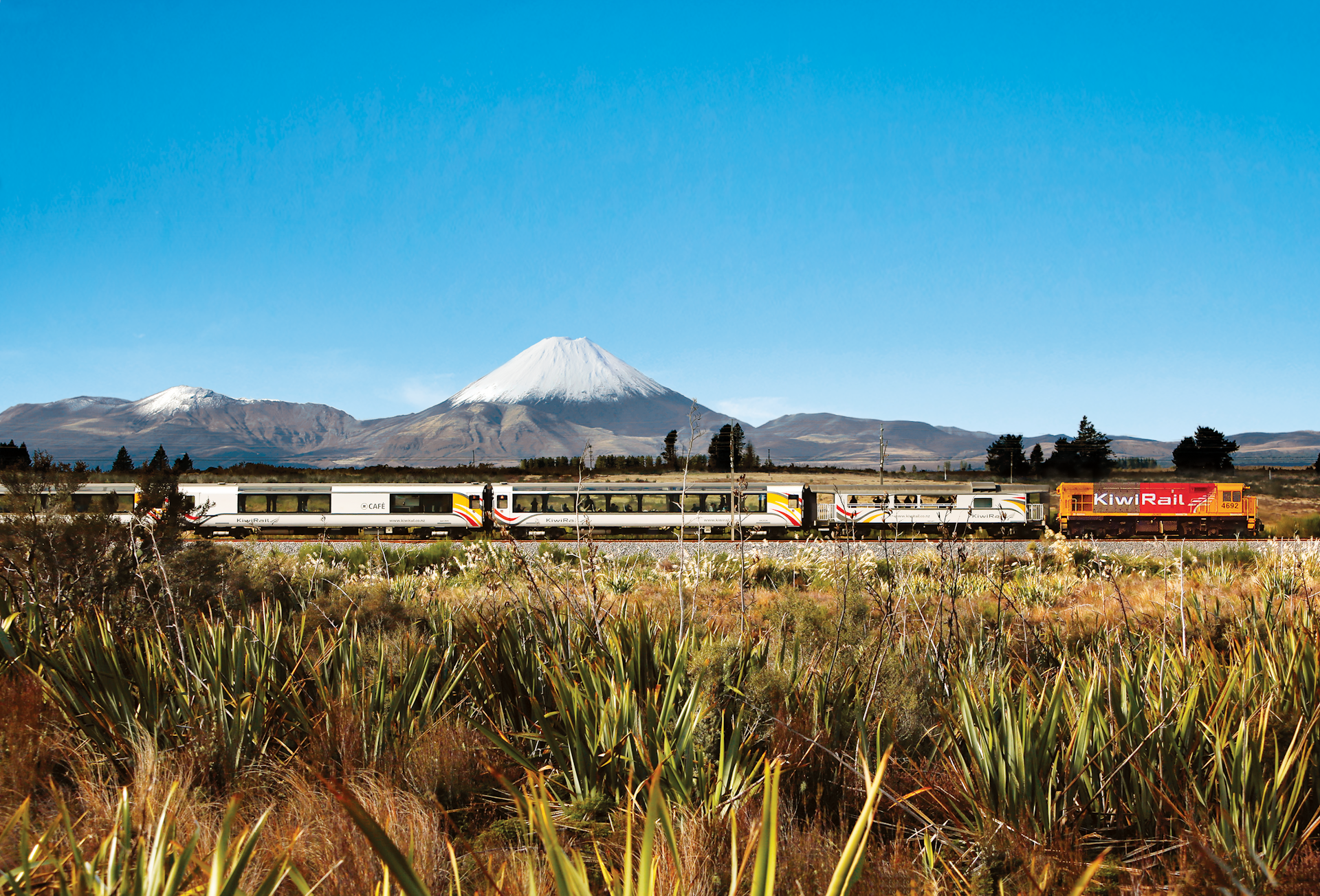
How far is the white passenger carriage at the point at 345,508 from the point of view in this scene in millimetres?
28312

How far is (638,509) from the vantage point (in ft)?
92.9

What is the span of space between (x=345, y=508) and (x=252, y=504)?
138 inches

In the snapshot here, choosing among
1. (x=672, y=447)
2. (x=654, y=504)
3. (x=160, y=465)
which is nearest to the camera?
(x=672, y=447)

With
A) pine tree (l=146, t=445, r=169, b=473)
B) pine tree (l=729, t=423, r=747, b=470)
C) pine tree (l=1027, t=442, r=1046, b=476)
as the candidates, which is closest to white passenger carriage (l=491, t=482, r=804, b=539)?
pine tree (l=146, t=445, r=169, b=473)

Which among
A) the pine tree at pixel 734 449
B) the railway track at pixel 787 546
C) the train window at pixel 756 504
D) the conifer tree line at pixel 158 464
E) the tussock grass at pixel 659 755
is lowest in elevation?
the railway track at pixel 787 546

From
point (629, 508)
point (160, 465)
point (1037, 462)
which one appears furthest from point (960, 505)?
point (1037, 462)

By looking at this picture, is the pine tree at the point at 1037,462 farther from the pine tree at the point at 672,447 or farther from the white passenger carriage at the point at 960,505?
the white passenger carriage at the point at 960,505

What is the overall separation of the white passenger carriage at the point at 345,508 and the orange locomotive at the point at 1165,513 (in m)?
23.2

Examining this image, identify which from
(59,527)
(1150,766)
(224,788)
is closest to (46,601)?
(59,527)

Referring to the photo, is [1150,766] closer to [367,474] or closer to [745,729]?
[745,729]

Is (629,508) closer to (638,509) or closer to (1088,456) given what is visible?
(638,509)

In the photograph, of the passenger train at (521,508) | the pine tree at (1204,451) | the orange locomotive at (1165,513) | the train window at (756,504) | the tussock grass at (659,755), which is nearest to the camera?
the tussock grass at (659,755)

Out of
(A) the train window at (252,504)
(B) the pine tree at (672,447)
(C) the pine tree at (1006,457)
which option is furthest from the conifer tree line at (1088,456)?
(A) the train window at (252,504)

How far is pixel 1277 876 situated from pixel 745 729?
6.74 ft
